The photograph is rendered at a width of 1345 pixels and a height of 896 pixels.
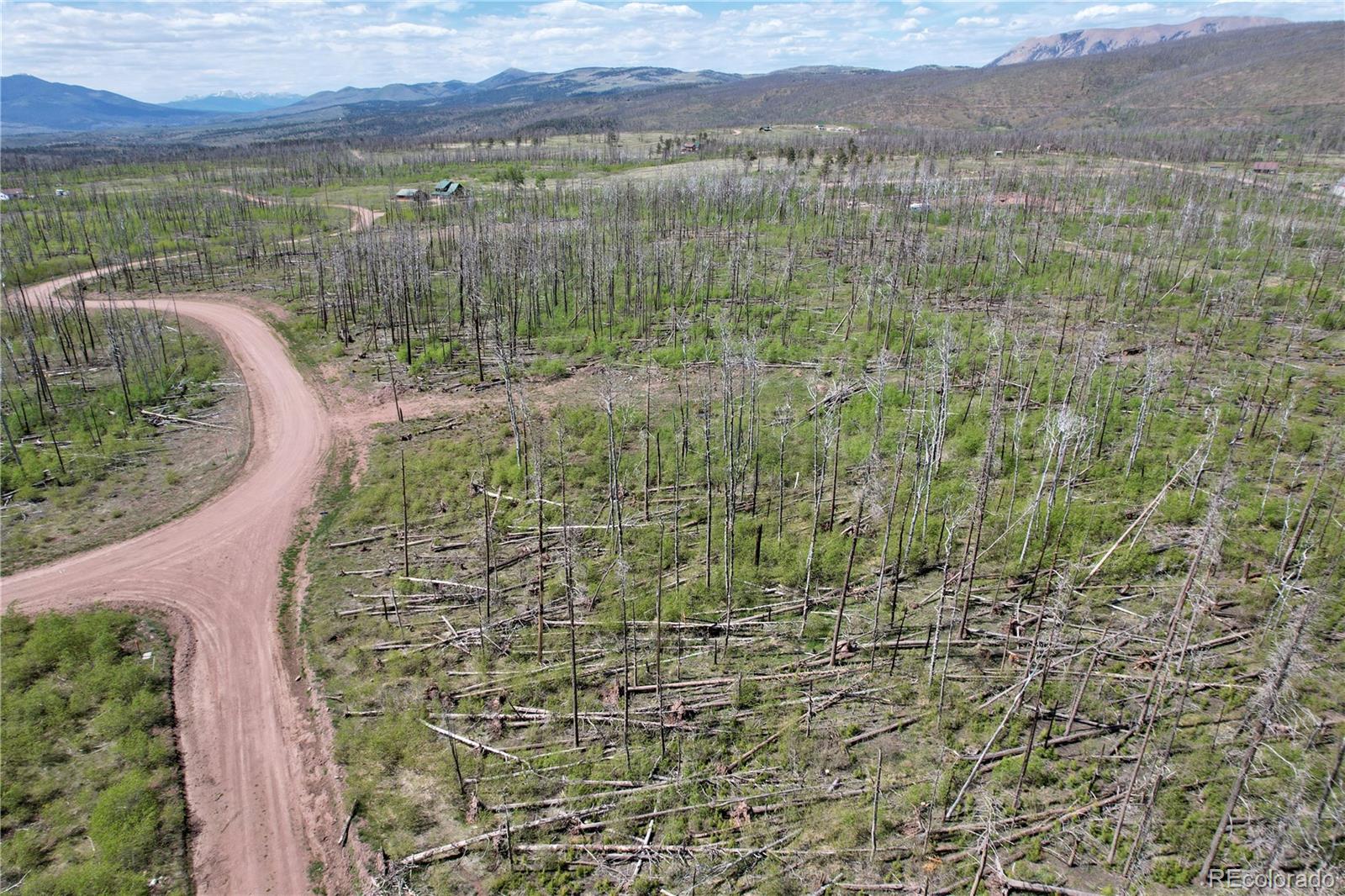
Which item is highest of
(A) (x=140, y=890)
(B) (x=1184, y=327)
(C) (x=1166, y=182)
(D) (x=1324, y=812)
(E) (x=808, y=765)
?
(C) (x=1166, y=182)

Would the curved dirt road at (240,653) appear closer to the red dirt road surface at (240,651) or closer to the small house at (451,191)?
the red dirt road surface at (240,651)

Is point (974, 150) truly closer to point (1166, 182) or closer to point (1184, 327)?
point (1166, 182)

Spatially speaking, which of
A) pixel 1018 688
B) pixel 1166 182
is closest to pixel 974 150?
pixel 1166 182

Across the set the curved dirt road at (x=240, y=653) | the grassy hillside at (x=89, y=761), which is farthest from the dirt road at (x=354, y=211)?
the grassy hillside at (x=89, y=761)

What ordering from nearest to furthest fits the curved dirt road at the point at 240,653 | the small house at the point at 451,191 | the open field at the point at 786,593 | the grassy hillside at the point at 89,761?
1. the open field at the point at 786,593
2. the grassy hillside at the point at 89,761
3. the curved dirt road at the point at 240,653
4. the small house at the point at 451,191

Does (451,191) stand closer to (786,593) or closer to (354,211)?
(354,211)

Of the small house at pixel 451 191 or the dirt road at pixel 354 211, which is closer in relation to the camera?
the dirt road at pixel 354 211
